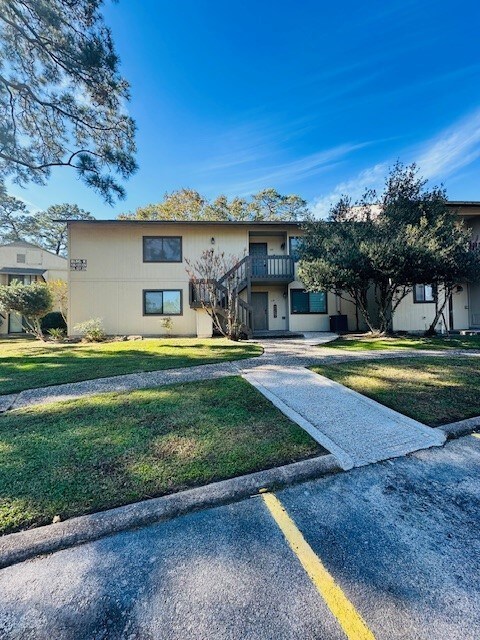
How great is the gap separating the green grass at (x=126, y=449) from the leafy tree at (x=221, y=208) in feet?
73.9

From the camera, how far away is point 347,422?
381 cm

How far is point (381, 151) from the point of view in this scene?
14328 mm

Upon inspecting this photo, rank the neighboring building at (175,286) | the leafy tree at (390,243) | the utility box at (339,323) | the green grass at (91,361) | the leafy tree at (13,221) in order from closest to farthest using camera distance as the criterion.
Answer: the green grass at (91,361), the leafy tree at (390,243), the neighboring building at (175,286), the utility box at (339,323), the leafy tree at (13,221)

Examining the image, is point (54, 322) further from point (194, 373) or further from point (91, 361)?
point (194, 373)

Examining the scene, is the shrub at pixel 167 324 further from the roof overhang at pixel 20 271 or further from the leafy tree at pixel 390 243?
the roof overhang at pixel 20 271

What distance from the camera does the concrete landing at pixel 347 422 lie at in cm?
314

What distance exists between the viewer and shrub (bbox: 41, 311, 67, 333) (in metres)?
16.3

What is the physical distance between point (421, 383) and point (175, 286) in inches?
474

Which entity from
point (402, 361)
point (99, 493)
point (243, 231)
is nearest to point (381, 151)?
point (243, 231)

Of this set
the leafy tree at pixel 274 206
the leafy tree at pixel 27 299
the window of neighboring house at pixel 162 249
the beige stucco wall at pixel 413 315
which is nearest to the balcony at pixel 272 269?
the window of neighboring house at pixel 162 249

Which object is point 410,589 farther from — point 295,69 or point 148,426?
point 295,69

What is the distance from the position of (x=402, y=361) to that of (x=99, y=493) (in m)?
6.97

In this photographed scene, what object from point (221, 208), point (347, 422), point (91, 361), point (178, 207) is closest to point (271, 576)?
point (347, 422)

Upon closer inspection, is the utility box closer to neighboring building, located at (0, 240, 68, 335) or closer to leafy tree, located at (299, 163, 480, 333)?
leafy tree, located at (299, 163, 480, 333)
